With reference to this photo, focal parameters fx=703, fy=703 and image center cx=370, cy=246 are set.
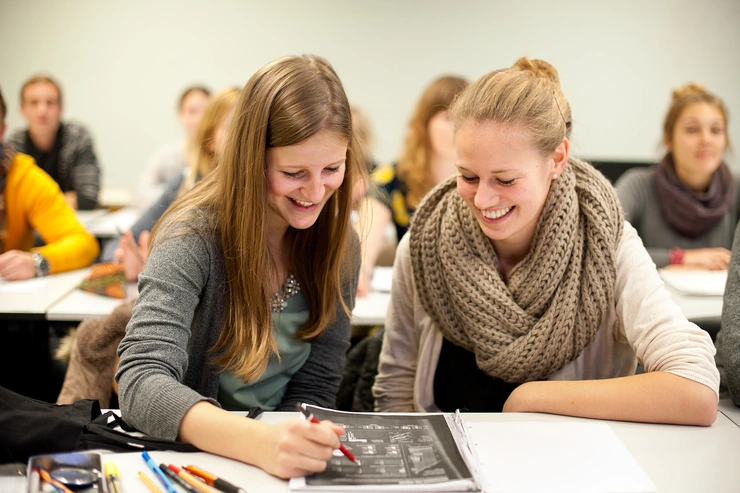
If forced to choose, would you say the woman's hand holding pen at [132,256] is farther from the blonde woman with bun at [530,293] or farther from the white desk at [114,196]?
the white desk at [114,196]

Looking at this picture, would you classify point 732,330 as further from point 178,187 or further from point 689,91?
point 178,187

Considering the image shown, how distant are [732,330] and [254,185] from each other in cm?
100

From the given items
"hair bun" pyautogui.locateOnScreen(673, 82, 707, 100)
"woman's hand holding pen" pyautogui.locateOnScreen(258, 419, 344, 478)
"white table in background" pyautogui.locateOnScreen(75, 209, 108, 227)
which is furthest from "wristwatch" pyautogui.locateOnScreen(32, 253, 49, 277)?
"hair bun" pyautogui.locateOnScreen(673, 82, 707, 100)

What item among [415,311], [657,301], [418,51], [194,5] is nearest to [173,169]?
[194,5]

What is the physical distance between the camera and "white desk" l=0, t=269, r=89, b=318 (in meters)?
2.03

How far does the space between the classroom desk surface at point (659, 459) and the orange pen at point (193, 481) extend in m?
0.05

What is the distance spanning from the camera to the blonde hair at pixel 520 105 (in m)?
1.41

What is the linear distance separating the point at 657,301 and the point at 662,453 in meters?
0.34

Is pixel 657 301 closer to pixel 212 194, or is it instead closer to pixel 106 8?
pixel 212 194

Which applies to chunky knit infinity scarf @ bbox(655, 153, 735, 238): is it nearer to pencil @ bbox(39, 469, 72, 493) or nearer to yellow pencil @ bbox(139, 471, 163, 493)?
yellow pencil @ bbox(139, 471, 163, 493)

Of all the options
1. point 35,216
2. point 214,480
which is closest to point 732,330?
point 214,480

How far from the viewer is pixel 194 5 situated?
4.82m

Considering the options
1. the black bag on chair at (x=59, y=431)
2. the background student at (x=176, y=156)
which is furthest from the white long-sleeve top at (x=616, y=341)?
the background student at (x=176, y=156)

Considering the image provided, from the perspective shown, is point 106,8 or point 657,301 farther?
point 106,8
